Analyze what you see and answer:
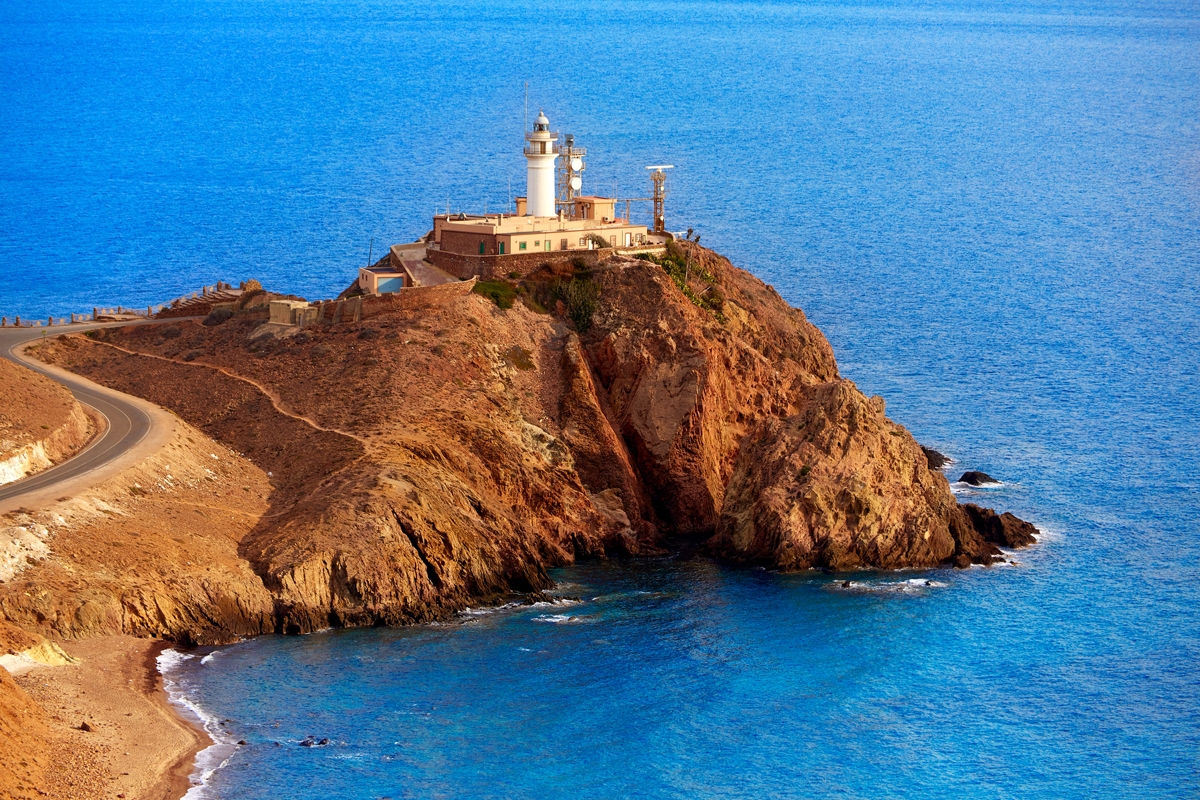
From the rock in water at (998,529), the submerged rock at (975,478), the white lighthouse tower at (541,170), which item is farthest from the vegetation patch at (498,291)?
the submerged rock at (975,478)

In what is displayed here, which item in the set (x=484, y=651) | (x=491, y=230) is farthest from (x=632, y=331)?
(x=484, y=651)

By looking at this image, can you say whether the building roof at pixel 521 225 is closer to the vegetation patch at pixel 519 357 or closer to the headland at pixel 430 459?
the headland at pixel 430 459

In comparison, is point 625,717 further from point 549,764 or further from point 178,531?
point 178,531

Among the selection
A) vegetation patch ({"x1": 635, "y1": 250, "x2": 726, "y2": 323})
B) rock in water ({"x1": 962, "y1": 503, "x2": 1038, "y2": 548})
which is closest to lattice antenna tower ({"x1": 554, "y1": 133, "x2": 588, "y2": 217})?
vegetation patch ({"x1": 635, "y1": 250, "x2": 726, "y2": 323})

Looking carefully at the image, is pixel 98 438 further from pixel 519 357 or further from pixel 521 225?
pixel 521 225

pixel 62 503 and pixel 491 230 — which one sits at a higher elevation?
pixel 491 230

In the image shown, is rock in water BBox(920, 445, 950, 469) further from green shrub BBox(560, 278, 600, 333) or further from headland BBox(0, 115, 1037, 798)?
green shrub BBox(560, 278, 600, 333)

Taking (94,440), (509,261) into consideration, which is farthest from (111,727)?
(509,261)
